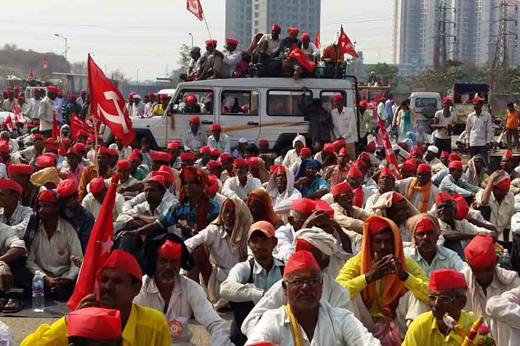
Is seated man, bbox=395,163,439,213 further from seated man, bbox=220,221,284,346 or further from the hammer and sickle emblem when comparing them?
seated man, bbox=220,221,284,346

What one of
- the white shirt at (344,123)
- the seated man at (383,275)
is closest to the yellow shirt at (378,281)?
the seated man at (383,275)

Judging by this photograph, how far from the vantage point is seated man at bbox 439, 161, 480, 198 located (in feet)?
37.5

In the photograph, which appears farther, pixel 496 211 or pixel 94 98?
pixel 496 211

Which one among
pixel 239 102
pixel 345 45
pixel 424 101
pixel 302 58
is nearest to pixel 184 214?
pixel 239 102

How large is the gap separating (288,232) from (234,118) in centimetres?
963

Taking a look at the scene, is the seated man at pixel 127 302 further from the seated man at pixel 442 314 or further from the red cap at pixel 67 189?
the red cap at pixel 67 189

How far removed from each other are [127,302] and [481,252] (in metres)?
2.29

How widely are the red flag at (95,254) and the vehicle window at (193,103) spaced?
11019 millimetres

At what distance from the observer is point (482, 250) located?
5879 mm

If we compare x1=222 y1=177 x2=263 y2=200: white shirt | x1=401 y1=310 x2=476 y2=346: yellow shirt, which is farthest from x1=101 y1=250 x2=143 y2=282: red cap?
x1=222 y1=177 x2=263 y2=200: white shirt

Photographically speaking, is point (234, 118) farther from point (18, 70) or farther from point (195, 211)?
point (18, 70)

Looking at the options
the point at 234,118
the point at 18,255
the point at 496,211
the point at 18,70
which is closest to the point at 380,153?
the point at 234,118

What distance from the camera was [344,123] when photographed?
55.3 ft

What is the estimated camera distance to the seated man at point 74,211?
8.40 metres
